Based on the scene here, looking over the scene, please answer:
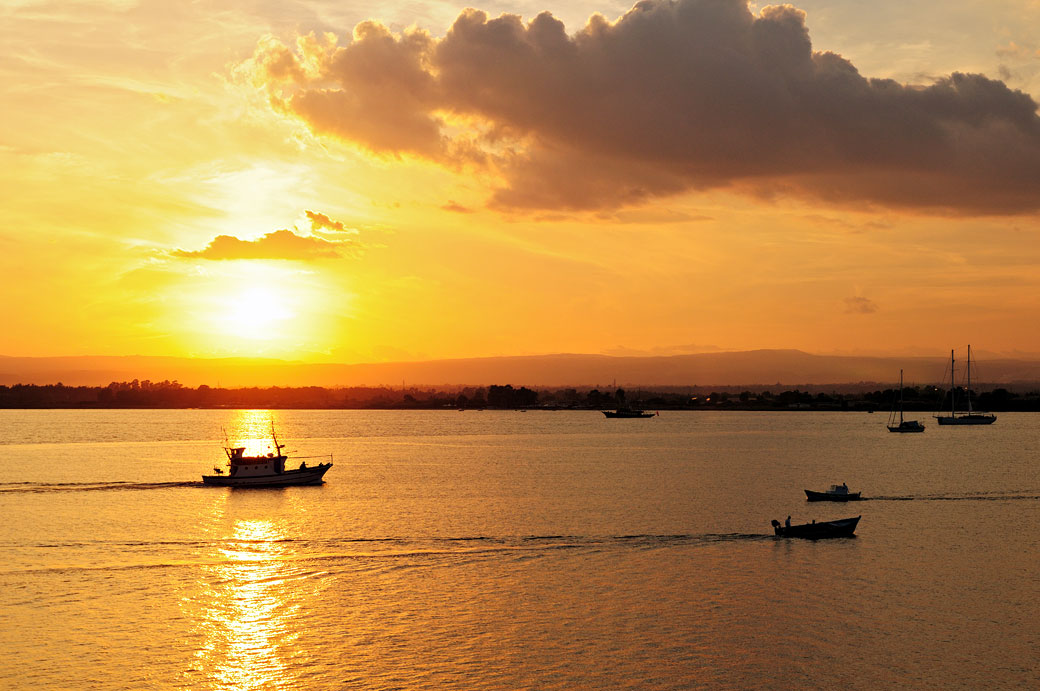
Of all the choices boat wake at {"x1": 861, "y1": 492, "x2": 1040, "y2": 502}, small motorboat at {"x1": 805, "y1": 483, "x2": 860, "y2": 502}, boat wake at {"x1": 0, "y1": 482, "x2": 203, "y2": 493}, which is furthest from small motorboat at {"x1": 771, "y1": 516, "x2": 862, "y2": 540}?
boat wake at {"x1": 0, "y1": 482, "x2": 203, "y2": 493}

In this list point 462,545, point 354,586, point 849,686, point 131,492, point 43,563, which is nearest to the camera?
point 849,686

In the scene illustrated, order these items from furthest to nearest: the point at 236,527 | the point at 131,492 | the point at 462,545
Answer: the point at 131,492 → the point at 236,527 → the point at 462,545

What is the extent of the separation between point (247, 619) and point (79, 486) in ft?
279

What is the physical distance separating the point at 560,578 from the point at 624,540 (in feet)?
53.6

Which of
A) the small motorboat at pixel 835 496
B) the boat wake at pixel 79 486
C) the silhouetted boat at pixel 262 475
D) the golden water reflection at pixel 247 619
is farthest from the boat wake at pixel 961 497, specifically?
the boat wake at pixel 79 486

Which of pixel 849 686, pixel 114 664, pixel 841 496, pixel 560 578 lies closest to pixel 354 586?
pixel 560 578

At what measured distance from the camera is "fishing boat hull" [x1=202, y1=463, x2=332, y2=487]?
130m

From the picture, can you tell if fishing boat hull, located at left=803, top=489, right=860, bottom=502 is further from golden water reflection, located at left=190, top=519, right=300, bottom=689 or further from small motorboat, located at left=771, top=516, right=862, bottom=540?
golden water reflection, located at left=190, top=519, right=300, bottom=689

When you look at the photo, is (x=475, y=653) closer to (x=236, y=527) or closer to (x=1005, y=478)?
(x=236, y=527)

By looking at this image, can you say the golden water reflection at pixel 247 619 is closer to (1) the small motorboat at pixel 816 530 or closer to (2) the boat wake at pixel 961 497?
(1) the small motorboat at pixel 816 530

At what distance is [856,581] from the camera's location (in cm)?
6462

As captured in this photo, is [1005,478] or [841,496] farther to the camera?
[1005,478]

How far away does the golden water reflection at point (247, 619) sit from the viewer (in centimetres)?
4412

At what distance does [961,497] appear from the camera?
375 feet
